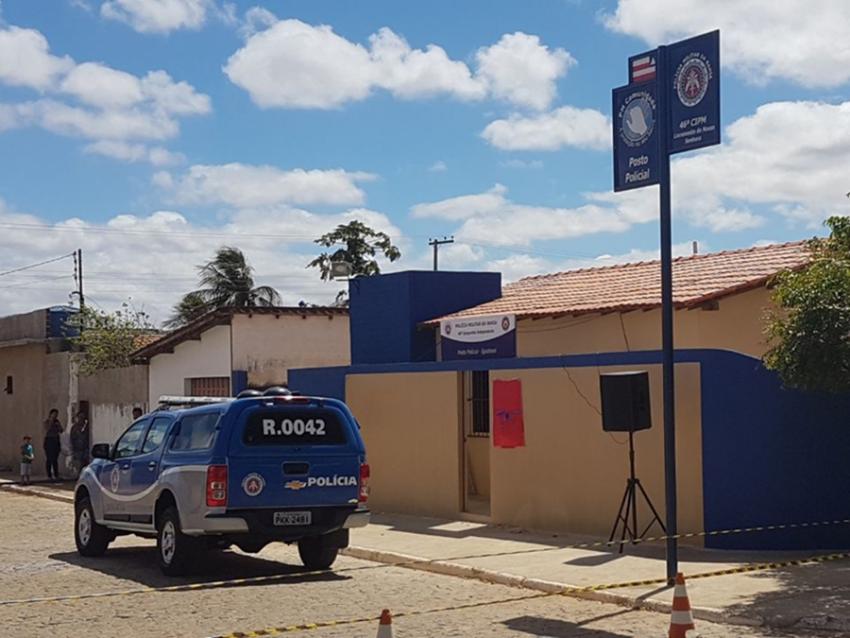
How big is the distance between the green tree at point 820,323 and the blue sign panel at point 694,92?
180 cm

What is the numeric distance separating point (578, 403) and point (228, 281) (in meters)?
30.6

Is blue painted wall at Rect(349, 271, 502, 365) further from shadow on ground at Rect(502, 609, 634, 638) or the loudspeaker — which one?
shadow on ground at Rect(502, 609, 634, 638)

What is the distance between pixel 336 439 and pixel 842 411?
5.78 metres

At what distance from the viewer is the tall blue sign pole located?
11766mm

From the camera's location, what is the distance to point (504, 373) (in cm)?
1733

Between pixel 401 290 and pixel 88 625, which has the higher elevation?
→ pixel 401 290

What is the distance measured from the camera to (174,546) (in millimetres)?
13211

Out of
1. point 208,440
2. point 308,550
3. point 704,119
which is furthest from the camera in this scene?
point 308,550

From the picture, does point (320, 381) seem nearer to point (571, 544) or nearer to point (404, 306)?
point (404, 306)

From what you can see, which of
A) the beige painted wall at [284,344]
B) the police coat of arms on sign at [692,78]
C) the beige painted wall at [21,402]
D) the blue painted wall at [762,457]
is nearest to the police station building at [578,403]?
the blue painted wall at [762,457]

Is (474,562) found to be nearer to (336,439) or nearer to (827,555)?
(336,439)

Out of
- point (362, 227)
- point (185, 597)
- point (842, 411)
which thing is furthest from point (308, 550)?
point (362, 227)

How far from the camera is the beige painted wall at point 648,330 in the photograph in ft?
59.6

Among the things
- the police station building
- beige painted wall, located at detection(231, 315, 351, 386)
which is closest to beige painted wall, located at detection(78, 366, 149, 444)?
beige painted wall, located at detection(231, 315, 351, 386)
